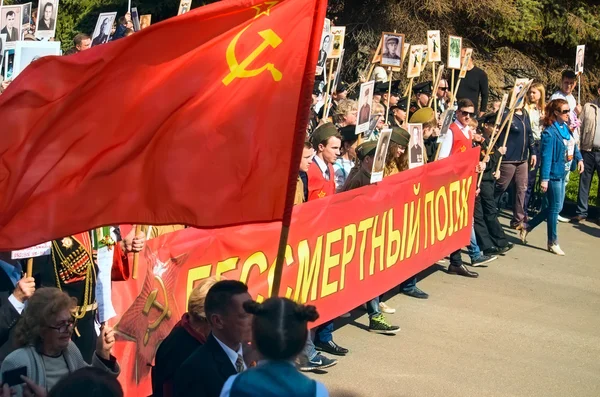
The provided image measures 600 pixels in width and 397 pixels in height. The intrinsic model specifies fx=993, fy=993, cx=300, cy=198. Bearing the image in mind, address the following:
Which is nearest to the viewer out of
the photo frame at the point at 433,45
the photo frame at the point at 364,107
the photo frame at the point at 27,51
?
the photo frame at the point at 27,51

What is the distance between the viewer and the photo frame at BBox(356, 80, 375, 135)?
10148mm

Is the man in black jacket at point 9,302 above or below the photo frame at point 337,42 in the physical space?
below

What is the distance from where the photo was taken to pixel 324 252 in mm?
8133

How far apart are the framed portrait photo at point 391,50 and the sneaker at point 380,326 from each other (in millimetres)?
4375

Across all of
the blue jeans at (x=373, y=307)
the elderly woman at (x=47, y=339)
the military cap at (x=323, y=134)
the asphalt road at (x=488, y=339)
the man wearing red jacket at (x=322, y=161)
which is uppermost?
the military cap at (x=323, y=134)

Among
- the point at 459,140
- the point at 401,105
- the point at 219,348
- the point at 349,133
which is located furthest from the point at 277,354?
the point at 401,105

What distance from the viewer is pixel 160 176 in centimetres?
471

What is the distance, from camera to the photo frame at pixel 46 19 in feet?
37.8

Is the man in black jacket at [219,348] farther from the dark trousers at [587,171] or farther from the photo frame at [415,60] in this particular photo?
the dark trousers at [587,171]

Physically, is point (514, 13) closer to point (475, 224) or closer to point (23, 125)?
point (475, 224)

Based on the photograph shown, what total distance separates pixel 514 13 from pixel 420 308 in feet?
36.5

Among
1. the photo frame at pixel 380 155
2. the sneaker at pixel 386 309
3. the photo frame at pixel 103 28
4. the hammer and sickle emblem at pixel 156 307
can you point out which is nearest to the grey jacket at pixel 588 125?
the sneaker at pixel 386 309

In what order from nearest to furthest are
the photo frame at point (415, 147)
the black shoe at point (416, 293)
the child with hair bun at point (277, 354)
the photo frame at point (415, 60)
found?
the child with hair bun at point (277, 354)
the photo frame at point (415, 147)
the black shoe at point (416, 293)
the photo frame at point (415, 60)

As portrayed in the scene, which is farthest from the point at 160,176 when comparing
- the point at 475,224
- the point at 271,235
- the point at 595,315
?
the point at 475,224
